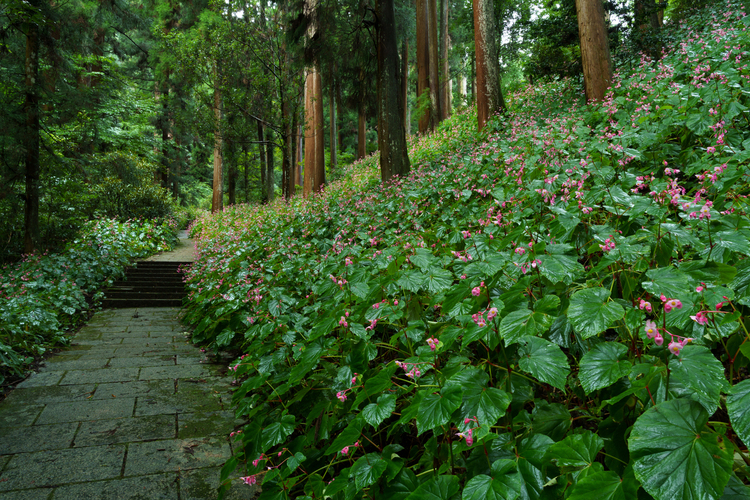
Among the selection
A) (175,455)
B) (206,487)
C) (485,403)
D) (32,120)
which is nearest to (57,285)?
(32,120)

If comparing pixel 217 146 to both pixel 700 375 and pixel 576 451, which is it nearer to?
pixel 576 451

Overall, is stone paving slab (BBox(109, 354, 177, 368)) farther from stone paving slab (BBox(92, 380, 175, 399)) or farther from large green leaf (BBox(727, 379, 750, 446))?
large green leaf (BBox(727, 379, 750, 446))

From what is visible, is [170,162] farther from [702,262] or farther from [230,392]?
[702,262]

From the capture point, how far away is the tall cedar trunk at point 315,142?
528 inches

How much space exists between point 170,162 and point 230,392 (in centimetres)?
2428

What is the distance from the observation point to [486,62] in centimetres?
825

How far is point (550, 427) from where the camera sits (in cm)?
133

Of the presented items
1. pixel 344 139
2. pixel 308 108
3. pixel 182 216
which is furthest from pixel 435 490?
pixel 344 139

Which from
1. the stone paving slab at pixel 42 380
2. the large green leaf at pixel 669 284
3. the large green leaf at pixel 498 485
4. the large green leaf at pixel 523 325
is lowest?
the stone paving slab at pixel 42 380

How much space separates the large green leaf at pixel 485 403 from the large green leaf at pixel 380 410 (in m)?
0.34

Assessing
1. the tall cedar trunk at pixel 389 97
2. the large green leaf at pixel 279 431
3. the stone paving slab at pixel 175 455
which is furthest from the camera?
the tall cedar trunk at pixel 389 97

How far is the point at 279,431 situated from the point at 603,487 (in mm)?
1388

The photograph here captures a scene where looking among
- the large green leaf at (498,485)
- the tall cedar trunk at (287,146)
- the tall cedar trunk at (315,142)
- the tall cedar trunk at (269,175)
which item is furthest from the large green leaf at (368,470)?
the tall cedar trunk at (269,175)

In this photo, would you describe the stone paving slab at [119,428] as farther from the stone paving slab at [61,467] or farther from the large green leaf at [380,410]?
the large green leaf at [380,410]
